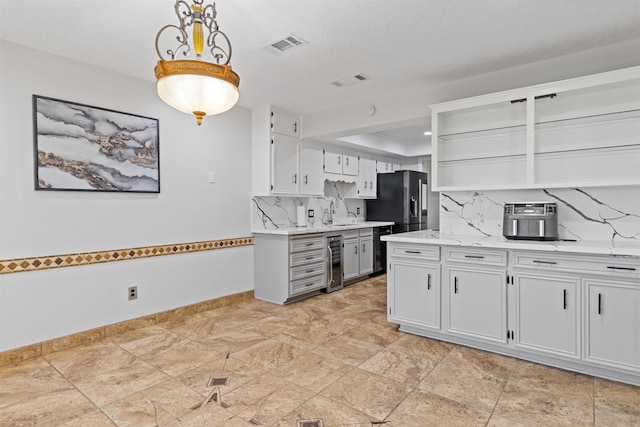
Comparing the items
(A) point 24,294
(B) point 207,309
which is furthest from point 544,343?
(A) point 24,294

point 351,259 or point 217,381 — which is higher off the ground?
point 351,259

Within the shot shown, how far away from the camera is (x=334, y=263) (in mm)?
4906

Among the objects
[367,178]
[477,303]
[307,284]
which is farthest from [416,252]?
[367,178]

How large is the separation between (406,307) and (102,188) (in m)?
2.92

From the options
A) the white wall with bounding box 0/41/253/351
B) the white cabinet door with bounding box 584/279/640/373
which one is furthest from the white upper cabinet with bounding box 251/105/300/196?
the white cabinet door with bounding box 584/279/640/373

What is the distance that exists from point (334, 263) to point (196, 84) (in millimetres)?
3415

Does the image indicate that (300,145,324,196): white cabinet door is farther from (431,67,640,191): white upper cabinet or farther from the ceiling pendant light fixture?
the ceiling pendant light fixture

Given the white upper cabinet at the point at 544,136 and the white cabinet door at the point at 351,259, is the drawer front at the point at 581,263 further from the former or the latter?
the white cabinet door at the point at 351,259

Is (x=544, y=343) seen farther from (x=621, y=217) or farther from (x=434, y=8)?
(x=434, y=8)

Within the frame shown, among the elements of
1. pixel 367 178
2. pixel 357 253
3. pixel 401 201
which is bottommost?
pixel 357 253

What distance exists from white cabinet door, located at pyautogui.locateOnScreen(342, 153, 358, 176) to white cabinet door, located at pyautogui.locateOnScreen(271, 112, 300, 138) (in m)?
1.18

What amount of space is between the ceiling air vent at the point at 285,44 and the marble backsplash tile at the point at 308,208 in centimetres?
215

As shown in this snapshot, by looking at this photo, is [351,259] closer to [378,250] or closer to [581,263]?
[378,250]

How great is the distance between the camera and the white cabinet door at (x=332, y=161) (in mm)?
5398
